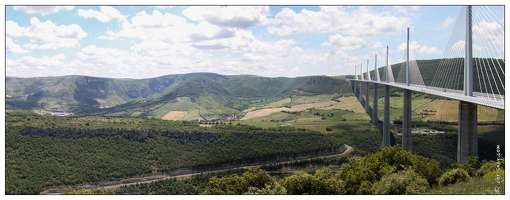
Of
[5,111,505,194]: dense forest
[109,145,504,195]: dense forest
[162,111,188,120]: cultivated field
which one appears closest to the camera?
[109,145,504,195]: dense forest

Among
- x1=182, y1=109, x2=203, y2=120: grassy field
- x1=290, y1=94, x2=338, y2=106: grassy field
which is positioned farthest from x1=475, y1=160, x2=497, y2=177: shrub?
x1=290, y1=94, x2=338, y2=106: grassy field

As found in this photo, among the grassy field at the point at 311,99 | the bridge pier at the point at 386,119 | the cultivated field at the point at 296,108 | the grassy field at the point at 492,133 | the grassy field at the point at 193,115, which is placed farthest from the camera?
the grassy field at the point at 311,99

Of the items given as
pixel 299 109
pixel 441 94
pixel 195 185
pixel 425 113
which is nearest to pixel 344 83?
pixel 299 109

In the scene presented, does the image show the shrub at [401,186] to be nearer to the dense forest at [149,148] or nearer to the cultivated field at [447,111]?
the dense forest at [149,148]

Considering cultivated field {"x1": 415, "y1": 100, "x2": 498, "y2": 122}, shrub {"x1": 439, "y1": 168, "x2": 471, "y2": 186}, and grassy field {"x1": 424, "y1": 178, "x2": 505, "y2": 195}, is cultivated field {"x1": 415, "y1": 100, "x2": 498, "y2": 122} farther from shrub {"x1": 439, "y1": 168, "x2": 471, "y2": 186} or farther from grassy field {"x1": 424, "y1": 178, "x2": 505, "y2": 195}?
grassy field {"x1": 424, "y1": 178, "x2": 505, "y2": 195}

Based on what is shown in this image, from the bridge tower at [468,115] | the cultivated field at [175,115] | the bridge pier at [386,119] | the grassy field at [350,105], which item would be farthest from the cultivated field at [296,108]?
the bridge tower at [468,115]

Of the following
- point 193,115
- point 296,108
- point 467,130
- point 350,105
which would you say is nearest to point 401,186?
point 467,130

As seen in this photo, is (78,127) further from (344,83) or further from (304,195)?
(344,83)

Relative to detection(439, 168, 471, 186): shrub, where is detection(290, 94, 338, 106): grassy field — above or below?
above

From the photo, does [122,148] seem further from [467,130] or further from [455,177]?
[455,177]
